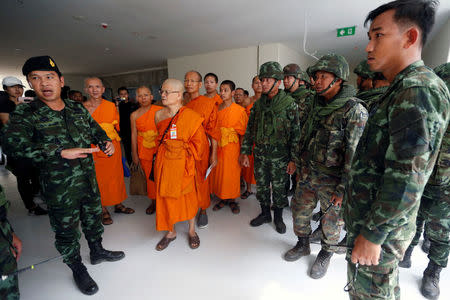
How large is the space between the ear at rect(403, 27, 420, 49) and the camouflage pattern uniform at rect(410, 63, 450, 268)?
963mm

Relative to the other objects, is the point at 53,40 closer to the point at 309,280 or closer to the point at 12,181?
the point at 12,181

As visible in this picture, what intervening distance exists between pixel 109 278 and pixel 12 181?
4.10 meters

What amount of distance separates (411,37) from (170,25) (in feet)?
16.3

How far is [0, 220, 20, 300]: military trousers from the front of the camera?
0.87 m

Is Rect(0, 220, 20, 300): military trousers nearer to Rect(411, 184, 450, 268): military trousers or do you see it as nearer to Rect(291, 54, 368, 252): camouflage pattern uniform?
Rect(291, 54, 368, 252): camouflage pattern uniform

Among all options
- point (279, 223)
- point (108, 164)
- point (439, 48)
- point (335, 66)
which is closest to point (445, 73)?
point (335, 66)

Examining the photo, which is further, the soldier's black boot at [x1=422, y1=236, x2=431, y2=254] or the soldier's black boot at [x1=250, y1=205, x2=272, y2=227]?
the soldier's black boot at [x1=250, y1=205, x2=272, y2=227]

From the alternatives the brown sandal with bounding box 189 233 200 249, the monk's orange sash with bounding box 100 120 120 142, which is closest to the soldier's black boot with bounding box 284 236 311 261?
the brown sandal with bounding box 189 233 200 249

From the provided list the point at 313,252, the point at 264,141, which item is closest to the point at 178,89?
the point at 264,141

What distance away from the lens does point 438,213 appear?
1.38m

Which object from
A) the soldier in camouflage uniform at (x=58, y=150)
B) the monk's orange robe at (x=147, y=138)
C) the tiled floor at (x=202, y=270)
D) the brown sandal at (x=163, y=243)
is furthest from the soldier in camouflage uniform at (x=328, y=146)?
the monk's orange robe at (x=147, y=138)

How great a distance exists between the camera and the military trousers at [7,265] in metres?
0.87

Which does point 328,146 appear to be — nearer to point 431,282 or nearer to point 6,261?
point 431,282

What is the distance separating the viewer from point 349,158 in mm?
1336
